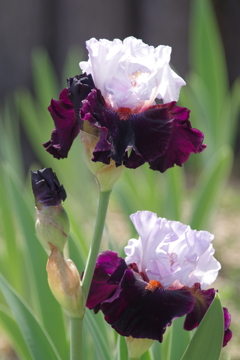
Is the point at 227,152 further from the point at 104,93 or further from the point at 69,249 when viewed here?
the point at 104,93

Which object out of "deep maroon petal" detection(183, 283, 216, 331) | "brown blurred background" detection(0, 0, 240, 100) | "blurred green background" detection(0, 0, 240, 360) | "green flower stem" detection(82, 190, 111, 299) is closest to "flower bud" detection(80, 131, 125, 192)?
"green flower stem" detection(82, 190, 111, 299)

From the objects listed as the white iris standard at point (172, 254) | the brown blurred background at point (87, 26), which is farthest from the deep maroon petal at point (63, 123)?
the brown blurred background at point (87, 26)

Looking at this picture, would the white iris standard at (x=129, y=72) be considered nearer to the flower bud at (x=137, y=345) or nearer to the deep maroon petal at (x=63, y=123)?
the deep maroon petal at (x=63, y=123)

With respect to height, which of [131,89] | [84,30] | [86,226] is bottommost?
[86,226]

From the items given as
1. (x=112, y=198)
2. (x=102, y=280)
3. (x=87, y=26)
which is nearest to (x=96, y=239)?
(x=102, y=280)

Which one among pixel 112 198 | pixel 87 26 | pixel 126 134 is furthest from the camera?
Answer: pixel 87 26

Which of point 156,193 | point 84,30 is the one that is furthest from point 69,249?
point 84,30

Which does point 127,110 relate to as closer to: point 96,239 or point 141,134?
point 141,134

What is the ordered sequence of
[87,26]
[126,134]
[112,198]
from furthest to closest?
1. [87,26]
2. [112,198]
3. [126,134]
